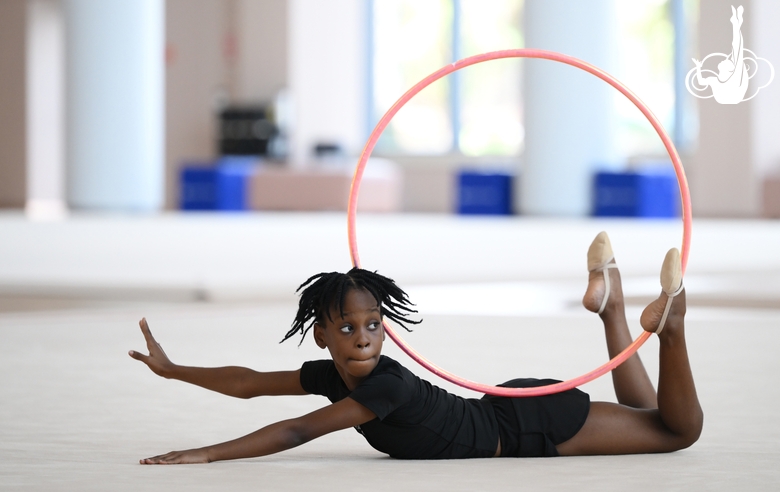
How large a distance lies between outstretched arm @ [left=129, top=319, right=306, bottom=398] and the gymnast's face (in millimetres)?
286

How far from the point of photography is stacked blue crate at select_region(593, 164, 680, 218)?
44.0 feet

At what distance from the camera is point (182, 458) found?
85.1 inches

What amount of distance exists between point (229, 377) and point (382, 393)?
0.51 metres

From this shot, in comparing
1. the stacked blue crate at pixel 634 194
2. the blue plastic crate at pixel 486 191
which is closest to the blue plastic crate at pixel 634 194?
the stacked blue crate at pixel 634 194

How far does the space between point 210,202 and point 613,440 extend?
49.9ft

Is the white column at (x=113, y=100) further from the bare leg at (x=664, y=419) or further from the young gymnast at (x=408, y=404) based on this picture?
the bare leg at (x=664, y=419)

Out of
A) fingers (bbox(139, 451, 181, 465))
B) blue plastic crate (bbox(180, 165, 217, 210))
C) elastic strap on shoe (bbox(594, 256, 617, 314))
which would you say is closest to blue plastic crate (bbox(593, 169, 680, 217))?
blue plastic crate (bbox(180, 165, 217, 210))

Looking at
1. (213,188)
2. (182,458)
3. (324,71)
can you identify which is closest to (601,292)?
(182,458)

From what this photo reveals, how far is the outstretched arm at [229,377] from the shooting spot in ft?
8.17

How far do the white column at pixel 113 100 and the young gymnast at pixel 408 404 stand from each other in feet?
38.6

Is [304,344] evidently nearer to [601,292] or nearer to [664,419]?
[601,292]

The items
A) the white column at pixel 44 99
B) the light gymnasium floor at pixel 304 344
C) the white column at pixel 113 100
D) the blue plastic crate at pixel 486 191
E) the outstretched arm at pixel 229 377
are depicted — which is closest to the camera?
the light gymnasium floor at pixel 304 344

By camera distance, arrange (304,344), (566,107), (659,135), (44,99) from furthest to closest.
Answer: (44,99) < (566,107) < (304,344) < (659,135)

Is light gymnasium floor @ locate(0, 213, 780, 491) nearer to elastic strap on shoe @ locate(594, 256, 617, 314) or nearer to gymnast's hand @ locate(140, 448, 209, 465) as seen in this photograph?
gymnast's hand @ locate(140, 448, 209, 465)
